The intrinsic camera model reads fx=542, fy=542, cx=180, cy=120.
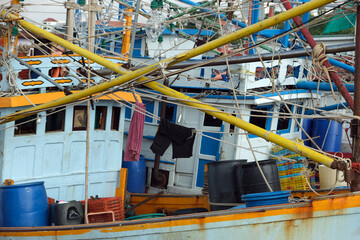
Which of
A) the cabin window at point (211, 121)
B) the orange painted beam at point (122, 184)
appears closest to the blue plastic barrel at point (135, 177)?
the orange painted beam at point (122, 184)

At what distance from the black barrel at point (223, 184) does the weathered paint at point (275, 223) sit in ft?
4.18

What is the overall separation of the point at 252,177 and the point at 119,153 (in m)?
3.09

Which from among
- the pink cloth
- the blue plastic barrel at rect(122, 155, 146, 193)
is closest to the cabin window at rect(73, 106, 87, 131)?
the pink cloth

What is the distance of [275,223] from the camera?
774cm

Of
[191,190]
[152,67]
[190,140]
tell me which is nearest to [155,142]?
[190,140]

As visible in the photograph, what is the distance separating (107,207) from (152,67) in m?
2.98

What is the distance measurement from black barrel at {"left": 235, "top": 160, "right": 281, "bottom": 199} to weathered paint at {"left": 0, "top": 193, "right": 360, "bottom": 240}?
4.41 feet

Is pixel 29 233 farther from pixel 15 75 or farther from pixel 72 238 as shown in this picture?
pixel 15 75

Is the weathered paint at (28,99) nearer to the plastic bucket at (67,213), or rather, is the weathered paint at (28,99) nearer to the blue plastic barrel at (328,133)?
the plastic bucket at (67,213)

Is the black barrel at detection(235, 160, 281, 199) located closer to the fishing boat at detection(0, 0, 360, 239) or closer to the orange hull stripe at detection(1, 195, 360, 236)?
the fishing boat at detection(0, 0, 360, 239)

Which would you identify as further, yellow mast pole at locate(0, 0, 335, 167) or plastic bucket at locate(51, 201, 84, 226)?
plastic bucket at locate(51, 201, 84, 226)

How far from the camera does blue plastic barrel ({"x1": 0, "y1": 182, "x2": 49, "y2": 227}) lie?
29.0 ft

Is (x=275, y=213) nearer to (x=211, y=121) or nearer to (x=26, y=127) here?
(x=26, y=127)

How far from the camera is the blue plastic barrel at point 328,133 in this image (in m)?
15.6
